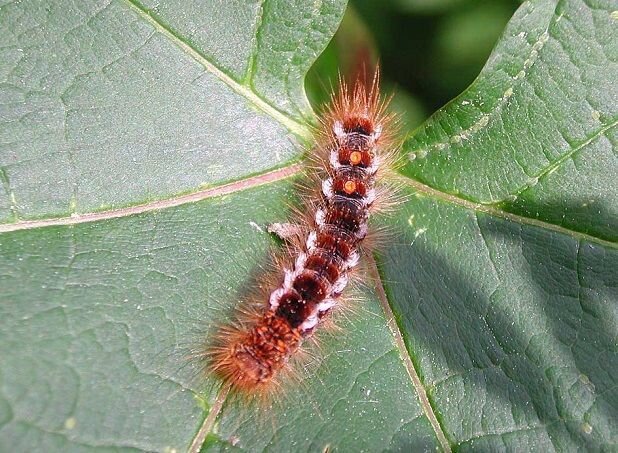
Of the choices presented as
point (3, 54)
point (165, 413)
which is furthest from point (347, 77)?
point (165, 413)

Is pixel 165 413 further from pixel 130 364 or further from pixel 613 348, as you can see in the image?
pixel 613 348

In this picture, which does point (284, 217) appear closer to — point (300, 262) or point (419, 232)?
point (300, 262)

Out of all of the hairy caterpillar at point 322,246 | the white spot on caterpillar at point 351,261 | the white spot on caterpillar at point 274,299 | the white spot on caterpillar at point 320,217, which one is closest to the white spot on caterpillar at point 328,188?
the hairy caterpillar at point 322,246

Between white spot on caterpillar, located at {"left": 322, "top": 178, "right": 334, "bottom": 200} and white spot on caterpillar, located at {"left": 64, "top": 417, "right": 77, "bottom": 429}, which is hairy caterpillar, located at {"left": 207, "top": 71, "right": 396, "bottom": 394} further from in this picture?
white spot on caterpillar, located at {"left": 64, "top": 417, "right": 77, "bottom": 429}

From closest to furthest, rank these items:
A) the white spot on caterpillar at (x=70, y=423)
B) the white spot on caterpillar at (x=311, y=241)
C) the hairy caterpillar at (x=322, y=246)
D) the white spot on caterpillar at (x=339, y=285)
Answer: the white spot on caterpillar at (x=70, y=423) → the hairy caterpillar at (x=322, y=246) → the white spot on caterpillar at (x=339, y=285) → the white spot on caterpillar at (x=311, y=241)

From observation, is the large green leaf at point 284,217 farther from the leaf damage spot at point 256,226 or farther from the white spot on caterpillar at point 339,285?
the white spot on caterpillar at point 339,285
